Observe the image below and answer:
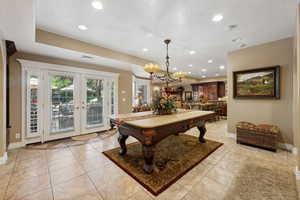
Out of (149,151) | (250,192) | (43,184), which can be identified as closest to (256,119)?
(250,192)

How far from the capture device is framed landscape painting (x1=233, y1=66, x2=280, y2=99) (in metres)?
2.89

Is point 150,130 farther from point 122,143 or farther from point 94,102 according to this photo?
point 94,102

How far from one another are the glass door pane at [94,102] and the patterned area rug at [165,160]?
202 cm

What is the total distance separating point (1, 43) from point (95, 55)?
1.67m

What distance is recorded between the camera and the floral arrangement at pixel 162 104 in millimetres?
2652

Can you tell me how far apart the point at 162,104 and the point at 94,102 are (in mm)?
2916

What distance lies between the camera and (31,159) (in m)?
2.42

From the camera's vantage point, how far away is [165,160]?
90.0 inches

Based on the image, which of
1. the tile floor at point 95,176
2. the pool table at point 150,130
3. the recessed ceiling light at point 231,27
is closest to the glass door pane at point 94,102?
Answer: the tile floor at point 95,176

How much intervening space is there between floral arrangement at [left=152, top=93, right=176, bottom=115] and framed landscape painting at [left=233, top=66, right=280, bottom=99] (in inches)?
86.9

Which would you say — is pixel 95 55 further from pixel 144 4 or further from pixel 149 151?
pixel 149 151

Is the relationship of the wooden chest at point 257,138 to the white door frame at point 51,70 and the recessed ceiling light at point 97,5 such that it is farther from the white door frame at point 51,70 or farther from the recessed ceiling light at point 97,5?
the white door frame at point 51,70

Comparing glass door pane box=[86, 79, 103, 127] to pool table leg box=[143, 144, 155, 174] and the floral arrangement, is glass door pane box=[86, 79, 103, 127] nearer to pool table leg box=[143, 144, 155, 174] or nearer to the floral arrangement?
the floral arrangement

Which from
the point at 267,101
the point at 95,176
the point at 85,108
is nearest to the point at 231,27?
the point at 267,101
